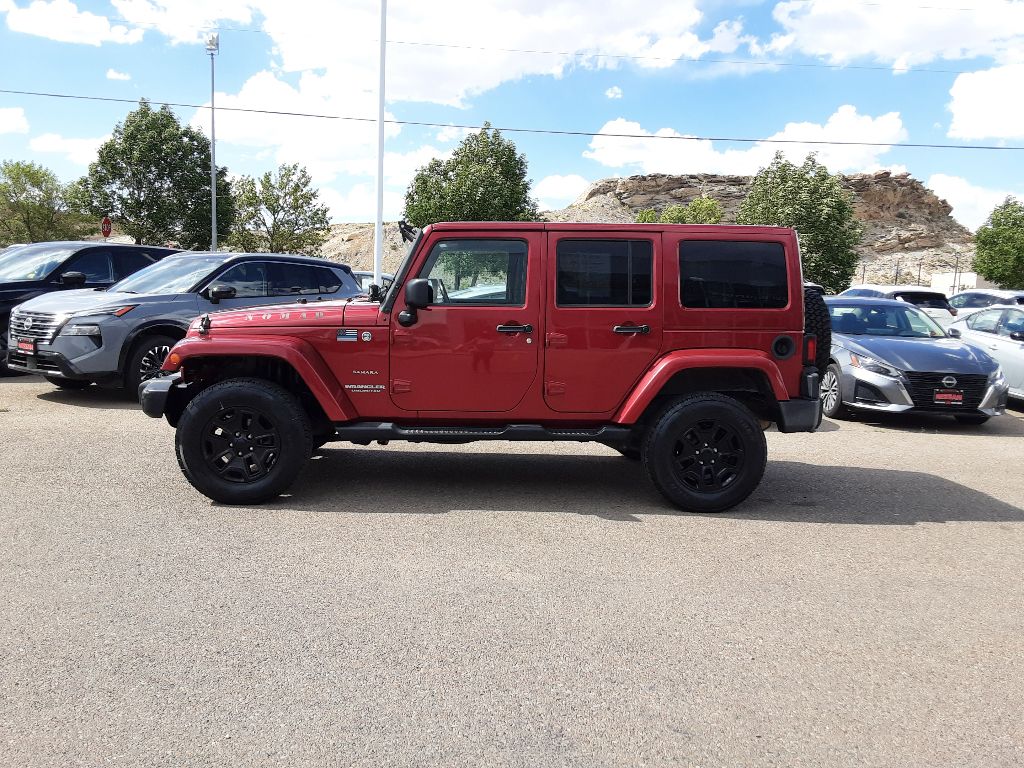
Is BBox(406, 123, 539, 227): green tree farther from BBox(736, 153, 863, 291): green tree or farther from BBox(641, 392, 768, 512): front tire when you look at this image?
BBox(641, 392, 768, 512): front tire

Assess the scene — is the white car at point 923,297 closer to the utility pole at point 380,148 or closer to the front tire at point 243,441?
the utility pole at point 380,148

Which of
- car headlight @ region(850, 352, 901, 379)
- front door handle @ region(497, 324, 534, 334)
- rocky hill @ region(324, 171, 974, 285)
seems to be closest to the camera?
front door handle @ region(497, 324, 534, 334)

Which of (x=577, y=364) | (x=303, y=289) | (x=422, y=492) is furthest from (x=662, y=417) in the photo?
(x=303, y=289)

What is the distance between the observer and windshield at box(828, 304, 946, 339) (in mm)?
10156

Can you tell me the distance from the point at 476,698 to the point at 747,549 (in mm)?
2352

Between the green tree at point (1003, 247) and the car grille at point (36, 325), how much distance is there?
57523 millimetres

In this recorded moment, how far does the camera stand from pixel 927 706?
2.95 m

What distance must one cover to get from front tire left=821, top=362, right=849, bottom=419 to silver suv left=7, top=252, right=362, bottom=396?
6426mm

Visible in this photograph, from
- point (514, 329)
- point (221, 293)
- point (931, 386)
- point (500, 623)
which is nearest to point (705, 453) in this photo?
point (514, 329)

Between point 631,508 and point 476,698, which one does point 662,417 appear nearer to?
point 631,508

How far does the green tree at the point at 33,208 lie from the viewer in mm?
Answer: 50750

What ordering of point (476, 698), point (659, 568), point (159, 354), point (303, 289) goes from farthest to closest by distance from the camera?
point (303, 289), point (159, 354), point (659, 568), point (476, 698)

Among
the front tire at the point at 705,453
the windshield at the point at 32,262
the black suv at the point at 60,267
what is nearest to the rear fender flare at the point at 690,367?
the front tire at the point at 705,453

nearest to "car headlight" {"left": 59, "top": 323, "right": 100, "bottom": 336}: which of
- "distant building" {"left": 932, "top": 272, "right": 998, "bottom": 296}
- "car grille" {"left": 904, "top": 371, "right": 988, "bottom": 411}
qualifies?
"car grille" {"left": 904, "top": 371, "right": 988, "bottom": 411}
